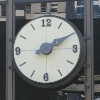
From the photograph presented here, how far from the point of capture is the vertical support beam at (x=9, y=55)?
22.6 feet

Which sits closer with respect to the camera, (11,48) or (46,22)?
(46,22)

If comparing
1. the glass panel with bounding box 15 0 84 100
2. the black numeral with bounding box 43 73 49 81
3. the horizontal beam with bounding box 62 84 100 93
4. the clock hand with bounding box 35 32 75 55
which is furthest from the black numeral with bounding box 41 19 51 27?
the horizontal beam with bounding box 62 84 100 93

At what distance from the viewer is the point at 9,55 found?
695cm

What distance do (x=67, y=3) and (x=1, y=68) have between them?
1287mm

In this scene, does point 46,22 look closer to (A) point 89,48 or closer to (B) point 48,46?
(B) point 48,46

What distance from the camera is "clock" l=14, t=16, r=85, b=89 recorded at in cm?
653

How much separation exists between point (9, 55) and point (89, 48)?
3.69 feet

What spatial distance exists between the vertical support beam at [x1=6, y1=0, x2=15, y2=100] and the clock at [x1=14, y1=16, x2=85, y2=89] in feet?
0.61

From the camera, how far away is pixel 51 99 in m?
6.78

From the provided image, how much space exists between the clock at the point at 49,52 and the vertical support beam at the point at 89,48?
151 mm


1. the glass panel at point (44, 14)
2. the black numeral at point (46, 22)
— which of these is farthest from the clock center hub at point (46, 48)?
the glass panel at point (44, 14)

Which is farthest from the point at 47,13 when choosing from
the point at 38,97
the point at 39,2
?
the point at 38,97

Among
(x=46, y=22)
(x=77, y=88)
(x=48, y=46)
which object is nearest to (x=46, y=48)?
(x=48, y=46)

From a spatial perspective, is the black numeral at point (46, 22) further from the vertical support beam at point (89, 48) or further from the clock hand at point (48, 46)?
the vertical support beam at point (89, 48)
